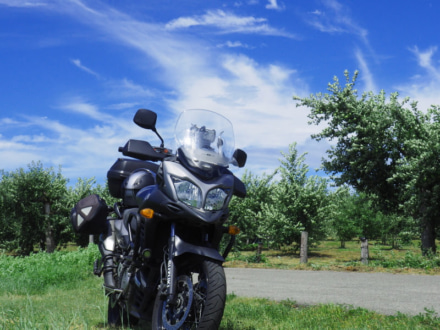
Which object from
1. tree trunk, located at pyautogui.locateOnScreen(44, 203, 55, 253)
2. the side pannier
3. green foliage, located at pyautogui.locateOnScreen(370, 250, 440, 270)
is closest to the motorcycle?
the side pannier

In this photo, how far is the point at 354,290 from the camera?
8.70 metres

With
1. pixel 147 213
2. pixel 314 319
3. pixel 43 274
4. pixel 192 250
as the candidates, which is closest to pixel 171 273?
pixel 192 250

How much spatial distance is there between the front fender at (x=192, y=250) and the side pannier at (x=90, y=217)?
194cm

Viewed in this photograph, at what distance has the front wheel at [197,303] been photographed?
11.3 ft

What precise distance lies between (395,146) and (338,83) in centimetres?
418

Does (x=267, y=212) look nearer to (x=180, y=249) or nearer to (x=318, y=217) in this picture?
(x=318, y=217)

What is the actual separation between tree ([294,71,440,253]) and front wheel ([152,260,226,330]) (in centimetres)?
1666

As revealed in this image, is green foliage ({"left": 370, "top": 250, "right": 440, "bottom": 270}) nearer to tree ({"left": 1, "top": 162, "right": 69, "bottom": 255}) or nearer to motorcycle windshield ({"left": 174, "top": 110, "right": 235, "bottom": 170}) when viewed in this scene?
motorcycle windshield ({"left": 174, "top": 110, "right": 235, "bottom": 170})

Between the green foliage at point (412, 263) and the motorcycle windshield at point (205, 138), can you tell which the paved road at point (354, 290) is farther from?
the green foliage at point (412, 263)

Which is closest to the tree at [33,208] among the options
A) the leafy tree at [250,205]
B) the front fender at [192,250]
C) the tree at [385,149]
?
the leafy tree at [250,205]

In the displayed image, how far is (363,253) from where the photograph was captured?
1781cm

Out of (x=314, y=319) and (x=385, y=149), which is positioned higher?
(x=385, y=149)

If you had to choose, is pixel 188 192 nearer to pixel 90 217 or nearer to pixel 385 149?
pixel 90 217

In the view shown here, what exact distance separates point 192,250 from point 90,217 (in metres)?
2.11
